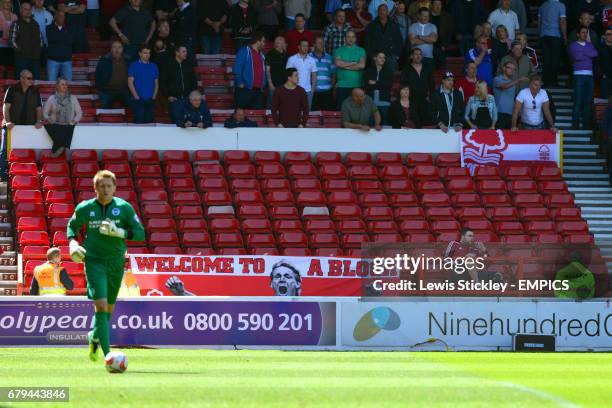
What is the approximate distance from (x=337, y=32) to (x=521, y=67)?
3.63 metres

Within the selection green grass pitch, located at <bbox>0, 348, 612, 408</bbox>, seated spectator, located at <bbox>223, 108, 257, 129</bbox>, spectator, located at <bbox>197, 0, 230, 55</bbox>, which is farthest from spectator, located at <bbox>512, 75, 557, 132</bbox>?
green grass pitch, located at <bbox>0, 348, 612, 408</bbox>

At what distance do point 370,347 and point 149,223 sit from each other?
5460 millimetres

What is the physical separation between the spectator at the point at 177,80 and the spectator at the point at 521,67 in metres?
6.02

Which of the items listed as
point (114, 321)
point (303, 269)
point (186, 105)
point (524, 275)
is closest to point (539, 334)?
point (524, 275)

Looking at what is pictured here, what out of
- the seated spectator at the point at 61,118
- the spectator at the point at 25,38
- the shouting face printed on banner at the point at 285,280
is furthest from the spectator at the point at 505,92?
the spectator at the point at 25,38

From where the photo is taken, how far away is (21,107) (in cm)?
2341

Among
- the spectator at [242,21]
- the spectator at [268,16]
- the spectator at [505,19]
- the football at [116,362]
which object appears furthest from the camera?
the spectator at [505,19]

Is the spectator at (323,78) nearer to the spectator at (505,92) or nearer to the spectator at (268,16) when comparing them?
the spectator at (268,16)

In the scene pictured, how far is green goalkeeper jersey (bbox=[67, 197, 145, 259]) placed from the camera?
→ 500 inches

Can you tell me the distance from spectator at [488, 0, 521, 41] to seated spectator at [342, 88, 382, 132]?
145 inches

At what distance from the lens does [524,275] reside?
744 inches

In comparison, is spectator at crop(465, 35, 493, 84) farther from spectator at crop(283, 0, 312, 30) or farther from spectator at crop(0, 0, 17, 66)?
spectator at crop(0, 0, 17, 66)

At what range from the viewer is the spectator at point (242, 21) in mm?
26297

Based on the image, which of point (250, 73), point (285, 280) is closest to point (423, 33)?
point (250, 73)
